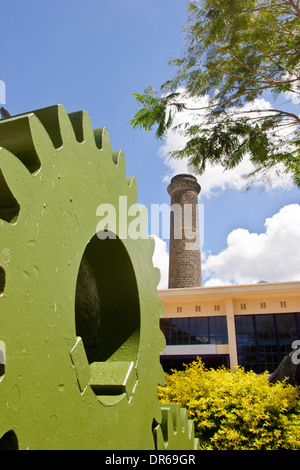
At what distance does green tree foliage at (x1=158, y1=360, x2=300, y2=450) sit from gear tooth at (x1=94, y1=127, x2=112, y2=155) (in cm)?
463

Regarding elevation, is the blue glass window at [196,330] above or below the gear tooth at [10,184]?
above

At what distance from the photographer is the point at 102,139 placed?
5.51 ft

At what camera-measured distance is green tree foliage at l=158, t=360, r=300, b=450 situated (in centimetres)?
478

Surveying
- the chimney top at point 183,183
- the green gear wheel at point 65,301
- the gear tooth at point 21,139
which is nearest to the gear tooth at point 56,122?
the green gear wheel at point 65,301

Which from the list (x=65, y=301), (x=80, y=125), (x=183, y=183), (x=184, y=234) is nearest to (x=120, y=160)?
(x=80, y=125)

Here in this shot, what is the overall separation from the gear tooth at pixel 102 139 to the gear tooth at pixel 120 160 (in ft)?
0.43

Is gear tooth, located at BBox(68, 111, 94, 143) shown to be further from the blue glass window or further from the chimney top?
the chimney top

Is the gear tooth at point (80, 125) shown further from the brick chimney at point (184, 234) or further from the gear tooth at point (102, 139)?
the brick chimney at point (184, 234)

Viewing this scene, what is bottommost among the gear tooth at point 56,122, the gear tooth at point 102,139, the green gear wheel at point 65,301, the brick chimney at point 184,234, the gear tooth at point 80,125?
the green gear wheel at point 65,301

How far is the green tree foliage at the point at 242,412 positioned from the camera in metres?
4.78

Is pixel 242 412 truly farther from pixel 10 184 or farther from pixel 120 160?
pixel 10 184

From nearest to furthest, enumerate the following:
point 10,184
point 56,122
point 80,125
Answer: point 10,184 → point 56,122 → point 80,125

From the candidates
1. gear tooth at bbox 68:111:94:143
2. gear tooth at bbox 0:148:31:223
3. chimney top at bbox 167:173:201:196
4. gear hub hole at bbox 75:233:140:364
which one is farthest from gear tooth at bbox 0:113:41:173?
chimney top at bbox 167:173:201:196

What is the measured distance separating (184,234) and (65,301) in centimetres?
2106
